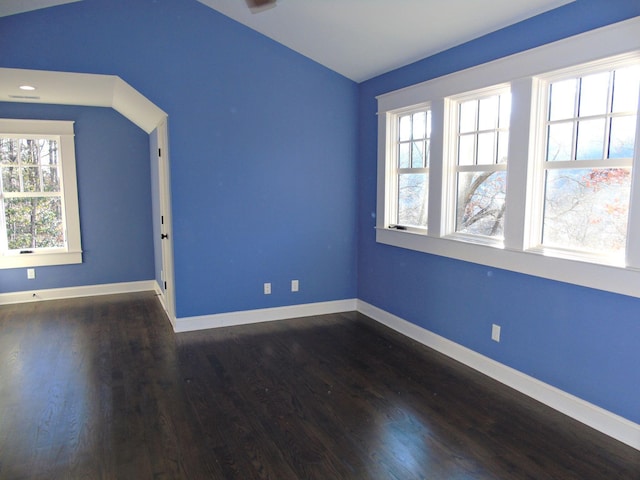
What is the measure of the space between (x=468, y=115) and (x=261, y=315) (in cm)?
279

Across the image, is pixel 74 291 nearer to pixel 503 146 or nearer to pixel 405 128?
pixel 405 128

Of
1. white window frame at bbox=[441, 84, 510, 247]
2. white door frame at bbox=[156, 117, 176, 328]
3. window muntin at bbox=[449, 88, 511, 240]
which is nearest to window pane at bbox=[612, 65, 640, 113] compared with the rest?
window muntin at bbox=[449, 88, 511, 240]

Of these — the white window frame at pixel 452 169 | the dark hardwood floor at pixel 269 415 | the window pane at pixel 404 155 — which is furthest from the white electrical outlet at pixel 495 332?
the window pane at pixel 404 155

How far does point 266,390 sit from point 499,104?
2.73 m

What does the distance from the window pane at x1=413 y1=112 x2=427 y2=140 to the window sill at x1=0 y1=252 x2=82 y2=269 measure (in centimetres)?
446

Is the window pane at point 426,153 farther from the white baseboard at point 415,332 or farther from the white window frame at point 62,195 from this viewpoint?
the white window frame at point 62,195

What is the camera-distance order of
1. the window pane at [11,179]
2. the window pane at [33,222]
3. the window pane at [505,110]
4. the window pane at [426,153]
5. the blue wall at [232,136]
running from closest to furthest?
the window pane at [505,110], the blue wall at [232,136], the window pane at [426,153], the window pane at [11,179], the window pane at [33,222]

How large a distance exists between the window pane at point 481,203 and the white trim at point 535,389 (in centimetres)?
98

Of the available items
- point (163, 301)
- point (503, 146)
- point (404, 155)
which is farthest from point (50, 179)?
point (503, 146)

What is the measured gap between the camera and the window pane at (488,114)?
3.42 m

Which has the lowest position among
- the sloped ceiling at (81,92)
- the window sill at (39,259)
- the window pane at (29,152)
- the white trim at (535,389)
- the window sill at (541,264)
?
the white trim at (535,389)

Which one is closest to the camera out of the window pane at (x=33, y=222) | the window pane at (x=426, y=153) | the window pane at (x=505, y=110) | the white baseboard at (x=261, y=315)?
the window pane at (x=505, y=110)

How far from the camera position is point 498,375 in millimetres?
3330

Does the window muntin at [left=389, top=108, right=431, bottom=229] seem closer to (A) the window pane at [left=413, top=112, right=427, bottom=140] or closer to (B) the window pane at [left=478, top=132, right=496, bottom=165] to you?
(A) the window pane at [left=413, top=112, right=427, bottom=140]
